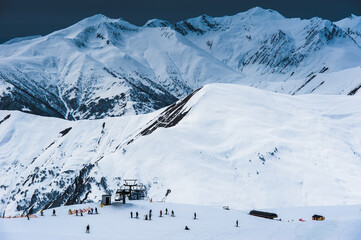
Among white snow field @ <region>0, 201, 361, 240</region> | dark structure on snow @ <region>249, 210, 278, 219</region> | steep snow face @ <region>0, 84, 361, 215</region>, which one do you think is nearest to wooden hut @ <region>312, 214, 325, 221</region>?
white snow field @ <region>0, 201, 361, 240</region>

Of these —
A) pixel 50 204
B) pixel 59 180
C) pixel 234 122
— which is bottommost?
pixel 50 204

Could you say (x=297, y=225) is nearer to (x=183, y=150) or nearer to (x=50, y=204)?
(x=183, y=150)

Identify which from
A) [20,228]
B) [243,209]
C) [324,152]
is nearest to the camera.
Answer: [20,228]

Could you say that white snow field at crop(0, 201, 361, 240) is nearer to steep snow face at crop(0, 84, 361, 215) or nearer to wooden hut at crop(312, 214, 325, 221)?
wooden hut at crop(312, 214, 325, 221)

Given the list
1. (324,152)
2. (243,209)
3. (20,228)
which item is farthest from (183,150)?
(20,228)

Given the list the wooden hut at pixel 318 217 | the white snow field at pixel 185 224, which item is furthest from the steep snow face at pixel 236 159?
the wooden hut at pixel 318 217

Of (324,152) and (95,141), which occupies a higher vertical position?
(95,141)

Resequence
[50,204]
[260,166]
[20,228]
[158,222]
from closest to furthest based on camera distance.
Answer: [20,228] < [158,222] < [260,166] < [50,204]
